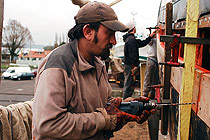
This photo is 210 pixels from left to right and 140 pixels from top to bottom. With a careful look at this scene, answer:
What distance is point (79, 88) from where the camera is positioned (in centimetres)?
177

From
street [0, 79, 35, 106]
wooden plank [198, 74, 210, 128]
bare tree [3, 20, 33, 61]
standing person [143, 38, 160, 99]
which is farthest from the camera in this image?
bare tree [3, 20, 33, 61]

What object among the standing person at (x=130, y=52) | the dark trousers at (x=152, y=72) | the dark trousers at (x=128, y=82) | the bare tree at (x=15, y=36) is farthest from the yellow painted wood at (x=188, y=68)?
the bare tree at (x=15, y=36)

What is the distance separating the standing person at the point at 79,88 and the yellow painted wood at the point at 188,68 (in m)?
0.49

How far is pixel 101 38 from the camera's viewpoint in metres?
1.89

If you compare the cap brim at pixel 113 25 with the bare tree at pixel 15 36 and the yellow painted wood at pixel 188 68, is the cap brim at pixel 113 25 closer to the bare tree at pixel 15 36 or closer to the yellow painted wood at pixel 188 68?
the yellow painted wood at pixel 188 68

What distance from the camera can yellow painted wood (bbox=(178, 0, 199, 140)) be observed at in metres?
2.13

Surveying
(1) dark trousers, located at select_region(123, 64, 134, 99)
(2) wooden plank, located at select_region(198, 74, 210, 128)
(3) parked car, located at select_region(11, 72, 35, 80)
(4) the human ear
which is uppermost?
(4) the human ear

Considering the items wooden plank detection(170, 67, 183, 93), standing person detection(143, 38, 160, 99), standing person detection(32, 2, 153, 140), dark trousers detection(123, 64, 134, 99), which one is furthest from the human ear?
dark trousers detection(123, 64, 134, 99)

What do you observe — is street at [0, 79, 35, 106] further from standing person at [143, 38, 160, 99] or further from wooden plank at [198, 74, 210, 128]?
wooden plank at [198, 74, 210, 128]

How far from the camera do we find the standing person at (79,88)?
5.32 ft

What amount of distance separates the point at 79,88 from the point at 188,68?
45.2 inches

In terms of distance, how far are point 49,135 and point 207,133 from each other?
1.28 m

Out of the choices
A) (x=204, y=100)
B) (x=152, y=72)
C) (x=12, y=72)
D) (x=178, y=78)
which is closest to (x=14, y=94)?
(x=152, y=72)

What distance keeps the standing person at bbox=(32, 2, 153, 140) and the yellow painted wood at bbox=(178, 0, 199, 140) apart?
19.2 inches
